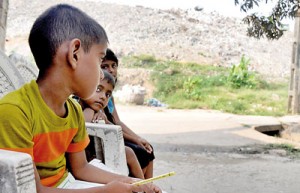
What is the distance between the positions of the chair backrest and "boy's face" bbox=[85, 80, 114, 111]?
0.48 meters

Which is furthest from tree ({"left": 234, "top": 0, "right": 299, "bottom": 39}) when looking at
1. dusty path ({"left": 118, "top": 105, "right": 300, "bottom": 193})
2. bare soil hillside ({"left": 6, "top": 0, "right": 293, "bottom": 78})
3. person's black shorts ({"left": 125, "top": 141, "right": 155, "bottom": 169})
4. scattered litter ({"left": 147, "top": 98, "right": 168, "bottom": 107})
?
bare soil hillside ({"left": 6, "top": 0, "right": 293, "bottom": 78})

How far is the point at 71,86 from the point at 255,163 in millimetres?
3610

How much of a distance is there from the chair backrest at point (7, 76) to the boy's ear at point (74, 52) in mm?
655

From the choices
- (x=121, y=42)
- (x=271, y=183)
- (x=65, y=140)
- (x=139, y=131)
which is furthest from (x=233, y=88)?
(x=65, y=140)

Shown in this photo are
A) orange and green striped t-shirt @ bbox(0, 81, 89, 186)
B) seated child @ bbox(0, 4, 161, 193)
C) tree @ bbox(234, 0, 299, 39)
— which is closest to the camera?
orange and green striped t-shirt @ bbox(0, 81, 89, 186)

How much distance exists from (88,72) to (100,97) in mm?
1002

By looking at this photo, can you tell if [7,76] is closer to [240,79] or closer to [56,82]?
[56,82]

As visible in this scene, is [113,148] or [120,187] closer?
[120,187]

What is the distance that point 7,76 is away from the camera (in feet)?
5.86

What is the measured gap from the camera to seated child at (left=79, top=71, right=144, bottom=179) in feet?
7.11

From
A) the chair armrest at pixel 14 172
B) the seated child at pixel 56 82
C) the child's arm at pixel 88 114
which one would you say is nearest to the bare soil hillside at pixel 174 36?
the child's arm at pixel 88 114

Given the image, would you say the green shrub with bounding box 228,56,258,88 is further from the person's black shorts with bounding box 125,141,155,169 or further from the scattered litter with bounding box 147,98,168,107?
the person's black shorts with bounding box 125,141,155,169

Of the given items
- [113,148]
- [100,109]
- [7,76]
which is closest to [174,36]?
[100,109]

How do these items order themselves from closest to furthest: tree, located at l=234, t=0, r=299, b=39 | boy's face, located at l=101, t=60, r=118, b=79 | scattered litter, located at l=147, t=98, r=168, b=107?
1. boy's face, located at l=101, t=60, r=118, b=79
2. tree, located at l=234, t=0, r=299, b=39
3. scattered litter, located at l=147, t=98, r=168, b=107
